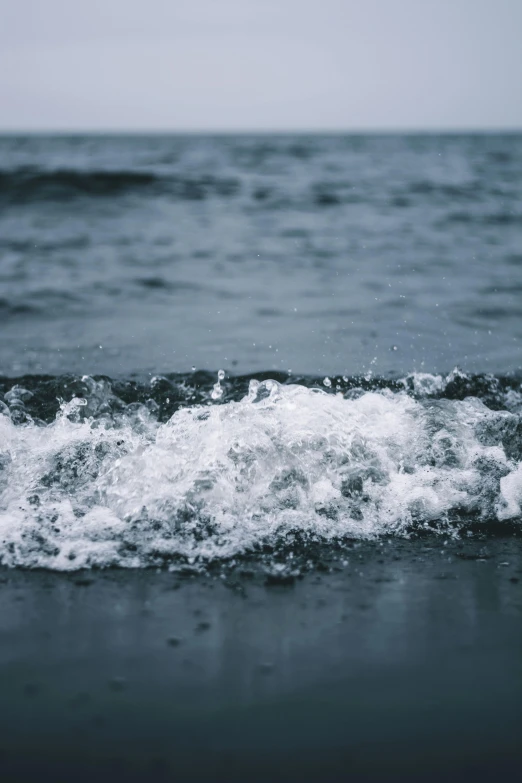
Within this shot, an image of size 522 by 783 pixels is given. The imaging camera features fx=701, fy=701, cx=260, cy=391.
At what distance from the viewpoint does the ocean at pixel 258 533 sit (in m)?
1.87

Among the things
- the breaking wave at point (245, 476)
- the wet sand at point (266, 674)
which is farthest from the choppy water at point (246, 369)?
the wet sand at point (266, 674)

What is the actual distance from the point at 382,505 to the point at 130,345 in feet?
10.5

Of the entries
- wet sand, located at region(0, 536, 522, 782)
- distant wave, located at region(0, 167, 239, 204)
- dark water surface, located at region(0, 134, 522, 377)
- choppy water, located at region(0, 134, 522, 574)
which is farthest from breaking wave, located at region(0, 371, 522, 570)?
distant wave, located at region(0, 167, 239, 204)

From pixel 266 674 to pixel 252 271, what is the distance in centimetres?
649

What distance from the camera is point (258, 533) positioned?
2.89 m

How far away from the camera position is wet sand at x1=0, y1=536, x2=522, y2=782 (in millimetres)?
1781

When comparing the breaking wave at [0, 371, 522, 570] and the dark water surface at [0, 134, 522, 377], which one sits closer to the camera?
the breaking wave at [0, 371, 522, 570]

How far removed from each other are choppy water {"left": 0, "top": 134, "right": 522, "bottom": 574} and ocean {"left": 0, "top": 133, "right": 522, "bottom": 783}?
0.02m

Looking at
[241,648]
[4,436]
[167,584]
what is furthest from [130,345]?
[241,648]

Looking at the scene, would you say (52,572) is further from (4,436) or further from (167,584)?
(4,436)

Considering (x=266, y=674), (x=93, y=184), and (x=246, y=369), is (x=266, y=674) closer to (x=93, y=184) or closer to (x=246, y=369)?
(x=246, y=369)

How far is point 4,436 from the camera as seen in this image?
146 inches

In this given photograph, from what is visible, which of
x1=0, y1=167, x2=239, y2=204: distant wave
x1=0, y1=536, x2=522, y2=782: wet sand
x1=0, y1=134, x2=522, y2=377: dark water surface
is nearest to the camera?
x1=0, y1=536, x2=522, y2=782: wet sand

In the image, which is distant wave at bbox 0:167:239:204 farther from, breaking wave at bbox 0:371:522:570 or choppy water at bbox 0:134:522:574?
breaking wave at bbox 0:371:522:570
